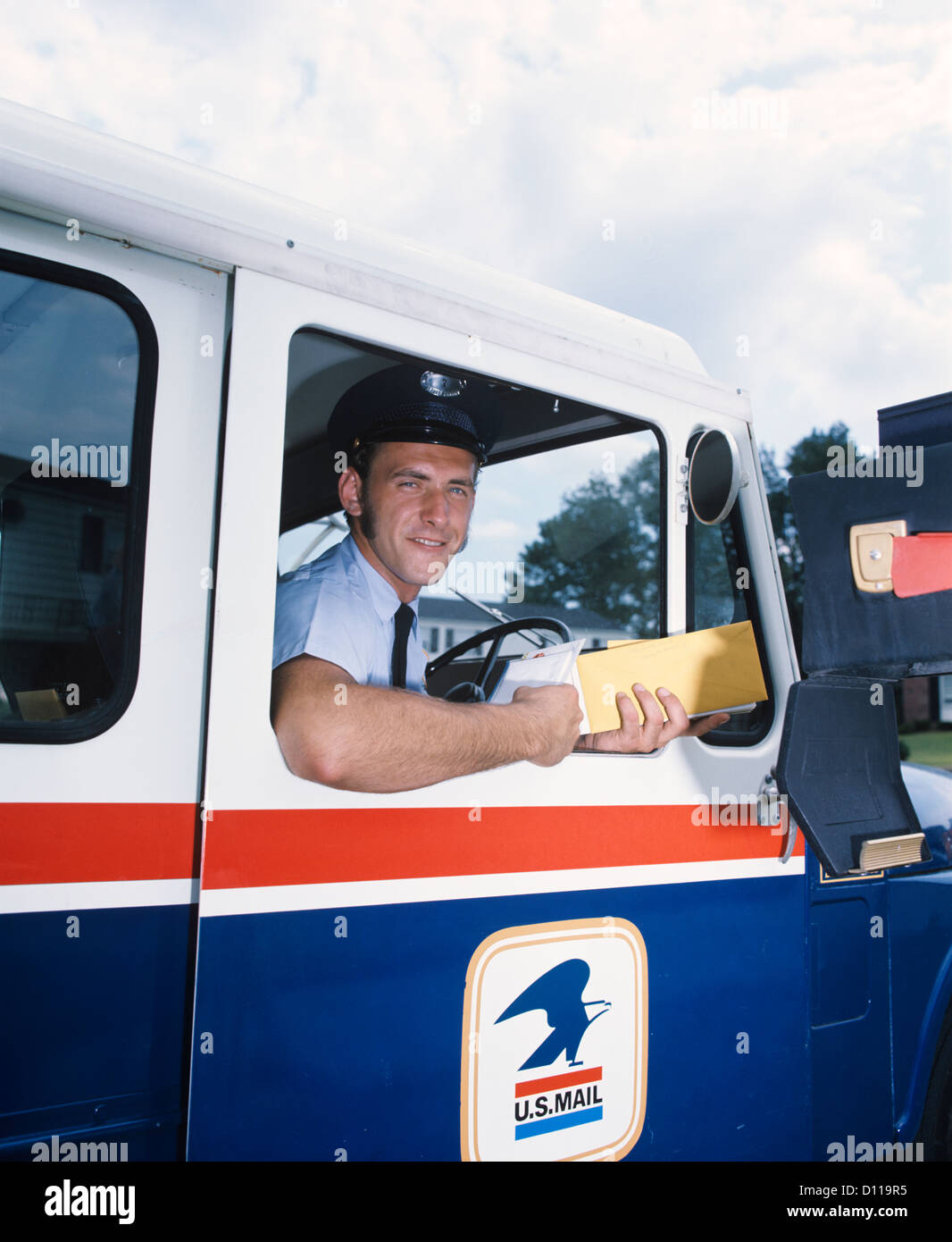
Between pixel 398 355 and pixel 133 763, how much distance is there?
34.4 inches

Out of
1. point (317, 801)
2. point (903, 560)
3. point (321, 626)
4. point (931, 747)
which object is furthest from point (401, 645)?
point (931, 747)

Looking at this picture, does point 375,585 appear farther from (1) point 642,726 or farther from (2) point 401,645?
(1) point 642,726

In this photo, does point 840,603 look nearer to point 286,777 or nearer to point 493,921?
point 493,921

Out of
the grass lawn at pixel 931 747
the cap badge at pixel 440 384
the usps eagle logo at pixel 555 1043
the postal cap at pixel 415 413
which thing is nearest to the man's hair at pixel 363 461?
the postal cap at pixel 415 413

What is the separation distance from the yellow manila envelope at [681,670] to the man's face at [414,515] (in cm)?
54

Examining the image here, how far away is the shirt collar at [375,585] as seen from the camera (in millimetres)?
2012

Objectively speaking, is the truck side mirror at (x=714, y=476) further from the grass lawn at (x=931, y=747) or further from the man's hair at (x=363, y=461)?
the grass lawn at (x=931, y=747)

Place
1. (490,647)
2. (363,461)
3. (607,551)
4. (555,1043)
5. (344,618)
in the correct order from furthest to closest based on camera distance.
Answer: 1. (490,647)
2. (607,551)
3. (363,461)
4. (344,618)
5. (555,1043)

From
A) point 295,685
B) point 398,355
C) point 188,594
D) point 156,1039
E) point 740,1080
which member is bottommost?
point 740,1080

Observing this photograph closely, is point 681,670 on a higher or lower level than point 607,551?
lower

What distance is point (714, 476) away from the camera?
198 centimetres

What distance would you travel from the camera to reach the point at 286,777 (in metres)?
1.44

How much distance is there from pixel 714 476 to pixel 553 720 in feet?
2.24
